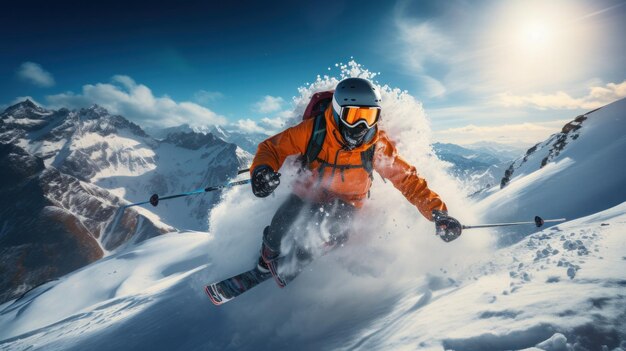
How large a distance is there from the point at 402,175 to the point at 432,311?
2.83m

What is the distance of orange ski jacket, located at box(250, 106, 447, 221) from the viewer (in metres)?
5.30

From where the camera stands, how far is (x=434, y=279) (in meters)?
4.69

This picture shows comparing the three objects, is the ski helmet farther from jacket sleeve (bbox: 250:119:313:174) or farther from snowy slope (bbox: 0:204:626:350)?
snowy slope (bbox: 0:204:626:350)

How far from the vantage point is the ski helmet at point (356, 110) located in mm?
4879

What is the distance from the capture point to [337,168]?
5.43 meters

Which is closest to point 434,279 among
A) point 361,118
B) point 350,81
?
point 361,118

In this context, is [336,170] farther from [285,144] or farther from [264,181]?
[264,181]

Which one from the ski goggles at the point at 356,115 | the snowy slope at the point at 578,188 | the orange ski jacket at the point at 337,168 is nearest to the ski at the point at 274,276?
the orange ski jacket at the point at 337,168

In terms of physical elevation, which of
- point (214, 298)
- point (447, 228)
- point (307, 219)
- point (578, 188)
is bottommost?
point (214, 298)

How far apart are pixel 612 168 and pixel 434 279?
6.94m

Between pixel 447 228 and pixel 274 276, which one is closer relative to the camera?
pixel 447 228

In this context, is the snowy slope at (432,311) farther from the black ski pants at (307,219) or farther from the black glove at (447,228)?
the black ski pants at (307,219)

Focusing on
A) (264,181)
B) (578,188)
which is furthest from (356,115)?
(578,188)

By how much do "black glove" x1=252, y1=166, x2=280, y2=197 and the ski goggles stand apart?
4.72 feet
